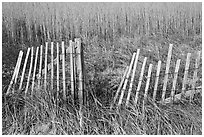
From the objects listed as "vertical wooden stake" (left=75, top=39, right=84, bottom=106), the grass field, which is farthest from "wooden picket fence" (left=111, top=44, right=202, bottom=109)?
"vertical wooden stake" (left=75, top=39, right=84, bottom=106)

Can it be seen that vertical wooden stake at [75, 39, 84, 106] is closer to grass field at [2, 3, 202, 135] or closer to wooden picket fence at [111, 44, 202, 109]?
grass field at [2, 3, 202, 135]

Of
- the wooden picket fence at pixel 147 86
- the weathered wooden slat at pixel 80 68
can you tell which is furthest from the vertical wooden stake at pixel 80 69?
the wooden picket fence at pixel 147 86

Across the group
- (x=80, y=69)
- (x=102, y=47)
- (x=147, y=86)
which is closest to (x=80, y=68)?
(x=80, y=69)

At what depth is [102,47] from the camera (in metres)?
5.70

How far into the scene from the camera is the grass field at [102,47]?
106 inches

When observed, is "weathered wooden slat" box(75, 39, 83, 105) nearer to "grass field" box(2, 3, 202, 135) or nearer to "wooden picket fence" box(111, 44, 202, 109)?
"grass field" box(2, 3, 202, 135)

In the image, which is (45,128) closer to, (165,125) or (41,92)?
(41,92)

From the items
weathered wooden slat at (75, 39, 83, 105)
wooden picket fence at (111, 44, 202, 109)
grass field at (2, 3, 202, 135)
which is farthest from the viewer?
weathered wooden slat at (75, 39, 83, 105)

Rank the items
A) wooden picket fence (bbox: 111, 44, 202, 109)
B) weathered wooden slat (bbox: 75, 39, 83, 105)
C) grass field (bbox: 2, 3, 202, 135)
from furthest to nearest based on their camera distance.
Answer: weathered wooden slat (bbox: 75, 39, 83, 105) → wooden picket fence (bbox: 111, 44, 202, 109) → grass field (bbox: 2, 3, 202, 135)

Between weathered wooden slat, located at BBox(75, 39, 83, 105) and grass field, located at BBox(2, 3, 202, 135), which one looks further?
weathered wooden slat, located at BBox(75, 39, 83, 105)

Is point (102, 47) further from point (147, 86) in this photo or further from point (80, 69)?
point (147, 86)

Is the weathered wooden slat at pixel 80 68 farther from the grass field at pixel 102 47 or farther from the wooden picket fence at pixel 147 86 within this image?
the wooden picket fence at pixel 147 86

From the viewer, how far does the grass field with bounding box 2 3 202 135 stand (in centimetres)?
269

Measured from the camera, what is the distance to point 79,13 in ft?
19.8
